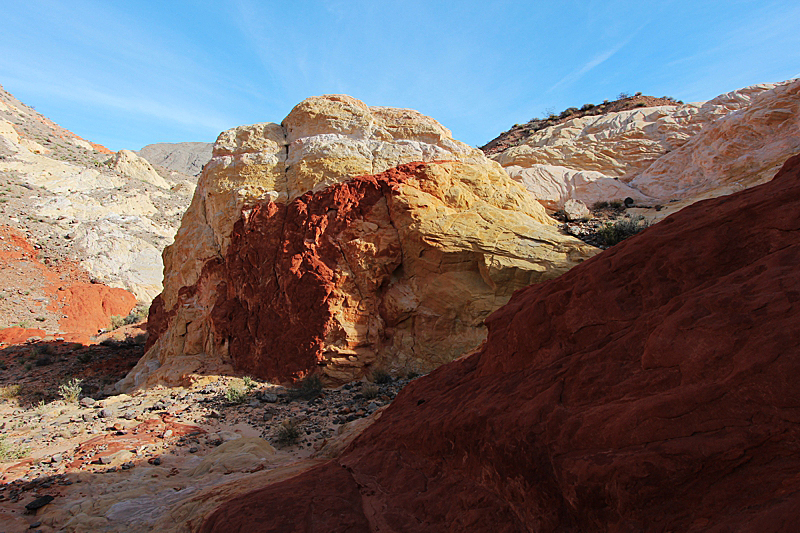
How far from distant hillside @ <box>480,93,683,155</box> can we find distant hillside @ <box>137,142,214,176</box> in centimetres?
7599

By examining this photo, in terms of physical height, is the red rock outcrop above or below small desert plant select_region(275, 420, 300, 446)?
above

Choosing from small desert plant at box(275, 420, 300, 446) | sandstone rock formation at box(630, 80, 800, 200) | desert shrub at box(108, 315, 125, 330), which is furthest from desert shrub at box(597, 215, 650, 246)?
desert shrub at box(108, 315, 125, 330)

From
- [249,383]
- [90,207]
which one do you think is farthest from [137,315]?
[249,383]

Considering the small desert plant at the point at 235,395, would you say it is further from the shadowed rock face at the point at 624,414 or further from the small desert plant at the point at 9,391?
the small desert plant at the point at 9,391

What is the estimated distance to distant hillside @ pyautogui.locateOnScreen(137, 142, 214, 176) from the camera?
302 ft

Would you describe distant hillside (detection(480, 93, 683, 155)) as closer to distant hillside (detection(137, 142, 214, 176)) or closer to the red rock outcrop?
the red rock outcrop

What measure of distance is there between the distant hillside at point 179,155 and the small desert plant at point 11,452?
305ft

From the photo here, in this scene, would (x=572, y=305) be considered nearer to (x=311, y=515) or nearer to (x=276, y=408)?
(x=311, y=515)

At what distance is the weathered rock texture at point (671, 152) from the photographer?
1212 centimetres

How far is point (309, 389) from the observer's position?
8680 millimetres

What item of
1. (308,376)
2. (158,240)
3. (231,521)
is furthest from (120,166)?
(231,521)

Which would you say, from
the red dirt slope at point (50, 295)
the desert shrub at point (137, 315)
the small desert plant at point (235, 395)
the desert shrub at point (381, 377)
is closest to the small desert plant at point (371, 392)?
the desert shrub at point (381, 377)

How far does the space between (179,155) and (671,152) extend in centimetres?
10381

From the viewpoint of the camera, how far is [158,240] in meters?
31.4
